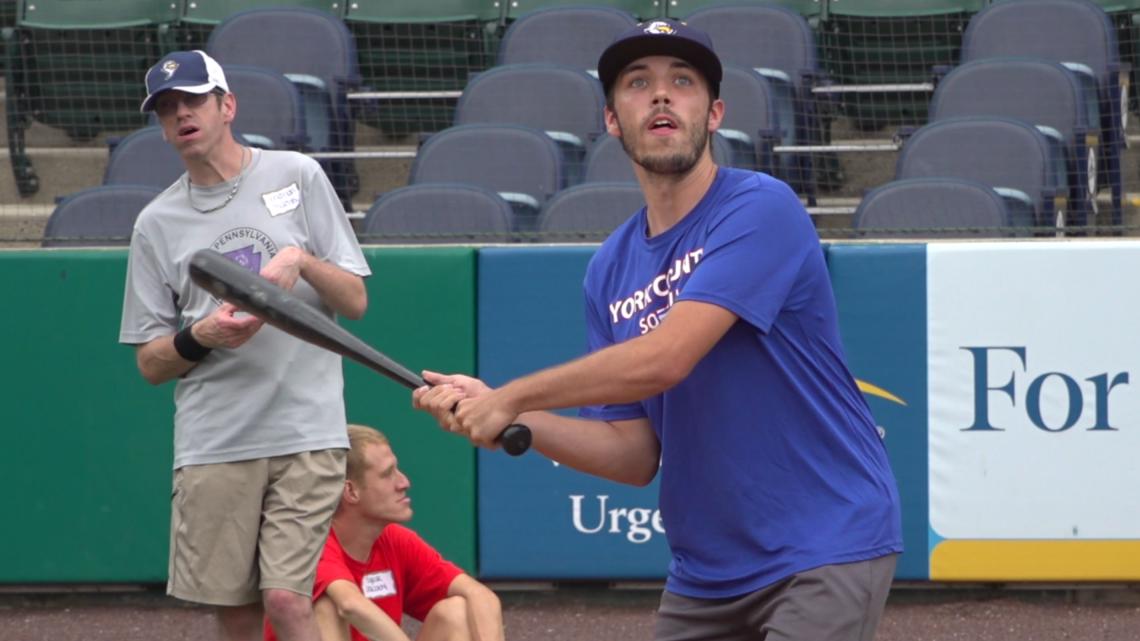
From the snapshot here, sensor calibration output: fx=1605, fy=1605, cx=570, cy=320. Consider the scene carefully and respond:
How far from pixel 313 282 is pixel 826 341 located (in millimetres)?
1887

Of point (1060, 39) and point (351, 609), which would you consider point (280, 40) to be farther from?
point (351, 609)

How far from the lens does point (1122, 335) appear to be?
6.34 m

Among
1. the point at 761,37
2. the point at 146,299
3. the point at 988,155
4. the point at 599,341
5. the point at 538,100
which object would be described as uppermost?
the point at 761,37

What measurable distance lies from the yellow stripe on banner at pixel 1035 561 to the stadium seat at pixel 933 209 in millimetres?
1339

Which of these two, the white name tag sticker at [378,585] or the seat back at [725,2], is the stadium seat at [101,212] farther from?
the seat back at [725,2]

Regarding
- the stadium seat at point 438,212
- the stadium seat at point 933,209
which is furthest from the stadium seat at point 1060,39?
the stadium seat at point 438,212

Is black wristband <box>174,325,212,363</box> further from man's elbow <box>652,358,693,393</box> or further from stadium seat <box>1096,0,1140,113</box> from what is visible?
stadium seat <box>1096,0,1140,113</box>

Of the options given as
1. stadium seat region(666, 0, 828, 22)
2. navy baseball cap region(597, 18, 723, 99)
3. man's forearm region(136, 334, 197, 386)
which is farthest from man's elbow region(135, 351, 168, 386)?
stadium seat region(666, 0, 828, 22)

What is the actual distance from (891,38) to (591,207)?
318cm

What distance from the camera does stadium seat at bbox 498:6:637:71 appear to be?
9.38 meters

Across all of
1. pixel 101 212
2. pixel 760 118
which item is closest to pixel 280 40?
pixel 101 212

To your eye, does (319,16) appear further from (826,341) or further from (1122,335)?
(826,341)

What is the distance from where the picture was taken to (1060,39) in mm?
8930

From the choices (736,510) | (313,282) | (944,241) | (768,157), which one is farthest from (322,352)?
(768,157)
